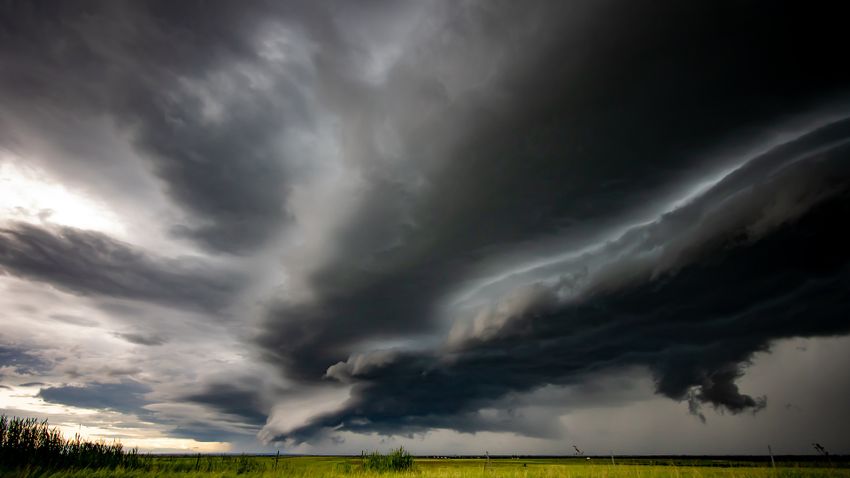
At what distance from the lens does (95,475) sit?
867 inches

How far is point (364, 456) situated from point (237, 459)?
14227 mm

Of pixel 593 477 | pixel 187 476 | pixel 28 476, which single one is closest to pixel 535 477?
pixel 593 477

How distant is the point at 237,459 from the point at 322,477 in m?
14.3

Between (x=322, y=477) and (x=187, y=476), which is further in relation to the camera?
(x=322, y=477)

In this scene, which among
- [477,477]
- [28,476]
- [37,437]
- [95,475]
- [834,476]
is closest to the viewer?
[28,476]

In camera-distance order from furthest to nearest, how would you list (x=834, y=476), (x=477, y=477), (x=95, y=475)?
(x=477, y=477) → (x=834, y=476) → (x=95, y=475)

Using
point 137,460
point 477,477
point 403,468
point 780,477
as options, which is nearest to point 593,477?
point 477,477

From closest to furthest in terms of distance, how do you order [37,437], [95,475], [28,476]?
[28,476] → [95,475] → [37,437]

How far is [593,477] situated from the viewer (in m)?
24.7

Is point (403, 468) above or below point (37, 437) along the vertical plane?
below

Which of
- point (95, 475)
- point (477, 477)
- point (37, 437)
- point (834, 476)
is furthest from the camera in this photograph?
point (37, 437)

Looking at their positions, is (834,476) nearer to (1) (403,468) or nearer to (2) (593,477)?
(2) (593,477)

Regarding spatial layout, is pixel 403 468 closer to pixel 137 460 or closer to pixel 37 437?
pixel 137 460

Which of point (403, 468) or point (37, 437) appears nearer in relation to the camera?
point (37, 437)
